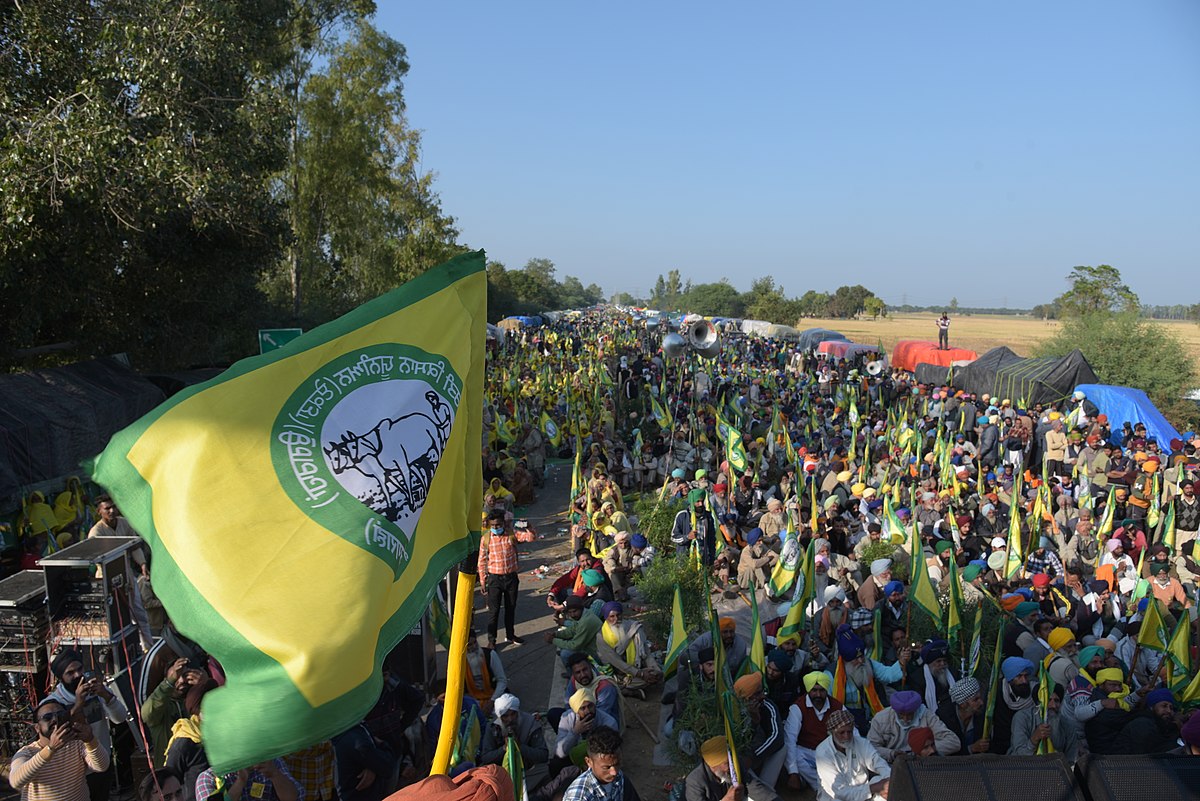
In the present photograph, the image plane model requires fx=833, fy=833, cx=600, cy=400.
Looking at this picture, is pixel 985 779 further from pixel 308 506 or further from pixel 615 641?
pixel 615 641

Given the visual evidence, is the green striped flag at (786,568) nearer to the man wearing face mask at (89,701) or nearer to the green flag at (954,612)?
the green flag at (954,612)

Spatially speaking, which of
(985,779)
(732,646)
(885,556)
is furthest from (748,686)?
(885,556)

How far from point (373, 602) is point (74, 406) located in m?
12.6

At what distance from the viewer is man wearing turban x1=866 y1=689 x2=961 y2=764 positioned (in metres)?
5.54

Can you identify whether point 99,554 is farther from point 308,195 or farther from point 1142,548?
point 308,195

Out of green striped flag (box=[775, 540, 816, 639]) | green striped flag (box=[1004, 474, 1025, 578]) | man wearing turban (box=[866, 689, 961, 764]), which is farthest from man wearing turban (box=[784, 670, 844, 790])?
green striped flag (box=[1004, 474, 1025, 578])

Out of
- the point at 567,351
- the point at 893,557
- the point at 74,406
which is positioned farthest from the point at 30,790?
the point at 567,351

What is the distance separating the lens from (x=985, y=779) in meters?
3.14

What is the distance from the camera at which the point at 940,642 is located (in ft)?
21.8

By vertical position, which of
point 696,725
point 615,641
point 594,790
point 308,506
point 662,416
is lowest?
point 696,725

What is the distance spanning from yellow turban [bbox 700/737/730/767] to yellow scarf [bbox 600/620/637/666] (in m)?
2.69

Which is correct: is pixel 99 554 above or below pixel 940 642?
above

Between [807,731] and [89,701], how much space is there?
470 centimetres

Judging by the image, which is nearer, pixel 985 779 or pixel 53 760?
pixel 985 779
